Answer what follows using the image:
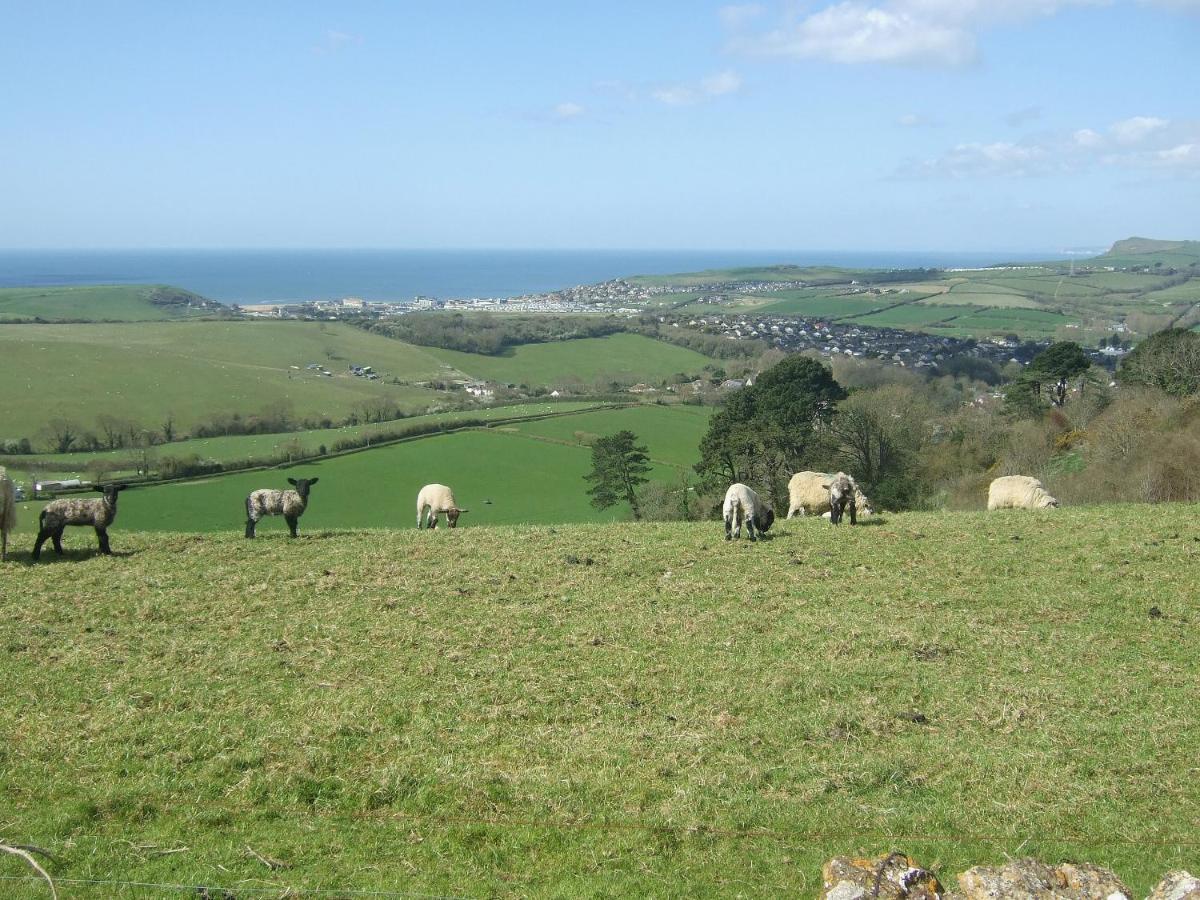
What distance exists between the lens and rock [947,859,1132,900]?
20.1 ft

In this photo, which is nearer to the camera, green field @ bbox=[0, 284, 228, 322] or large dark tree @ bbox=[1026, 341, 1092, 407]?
large dark tree @ bbox=[1026, 341, 1092, 407]

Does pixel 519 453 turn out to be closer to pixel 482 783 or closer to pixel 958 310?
pixel 482 783

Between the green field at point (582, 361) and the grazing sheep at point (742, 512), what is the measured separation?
8195 centimetres

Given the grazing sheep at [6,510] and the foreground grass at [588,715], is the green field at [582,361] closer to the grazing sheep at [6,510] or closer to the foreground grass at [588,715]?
the grazing sheep at [6,510]

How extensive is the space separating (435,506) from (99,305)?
594 ft

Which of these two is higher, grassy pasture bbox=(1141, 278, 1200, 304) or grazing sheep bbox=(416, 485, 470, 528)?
grassy pasture bbox=(1141, 278, 1200, 304)

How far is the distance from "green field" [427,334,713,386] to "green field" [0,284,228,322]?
247ft

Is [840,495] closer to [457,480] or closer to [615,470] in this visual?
[615,470]

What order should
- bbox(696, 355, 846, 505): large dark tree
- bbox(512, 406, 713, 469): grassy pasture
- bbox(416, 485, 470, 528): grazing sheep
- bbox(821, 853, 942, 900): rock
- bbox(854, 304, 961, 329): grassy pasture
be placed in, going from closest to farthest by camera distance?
1. bbox(821, 853, 942, 900): rock
2. bbox(416, 485, 470, 528): grazing sheep
3. bbox(696, 355, 846, 505): large dark tree
4. bbox(512, 406, 713, 469): grassy pasture
5. bbox(854, 304, 961, 329): grassy pasture

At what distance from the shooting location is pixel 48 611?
44.8ft

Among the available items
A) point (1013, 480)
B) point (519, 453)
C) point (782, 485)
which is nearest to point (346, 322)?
point (519, 453)

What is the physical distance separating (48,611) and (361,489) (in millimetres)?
39583

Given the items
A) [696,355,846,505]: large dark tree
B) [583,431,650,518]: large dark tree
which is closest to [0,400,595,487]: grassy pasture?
[583,431,650,518]: large dark tree

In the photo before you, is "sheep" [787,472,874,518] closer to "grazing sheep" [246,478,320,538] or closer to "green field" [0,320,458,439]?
"grazing sheep" [246,478,320,538]
